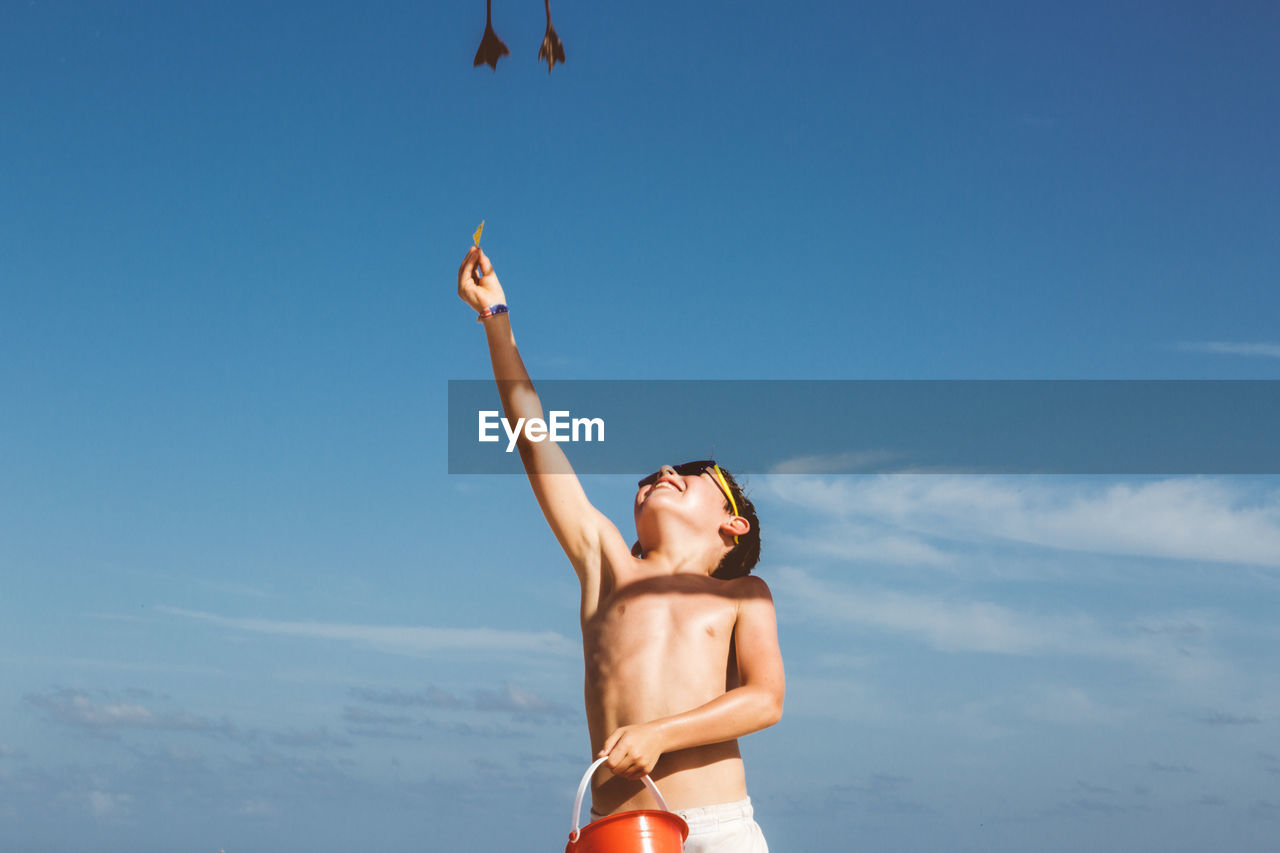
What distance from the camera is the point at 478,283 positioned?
3.68 metres

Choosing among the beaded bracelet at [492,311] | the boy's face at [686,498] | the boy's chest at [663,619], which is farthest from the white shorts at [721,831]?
the beaded bracelet at [492,311]

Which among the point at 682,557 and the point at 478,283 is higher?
the point at 478,283

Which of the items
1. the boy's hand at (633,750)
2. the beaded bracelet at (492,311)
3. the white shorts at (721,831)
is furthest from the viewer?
the beaded bracelet at (492,311)

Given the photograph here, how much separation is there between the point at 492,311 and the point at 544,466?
475 millimetres

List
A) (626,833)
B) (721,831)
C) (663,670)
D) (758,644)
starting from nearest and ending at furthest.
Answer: (626,833)
(721,831)
(663,670)
(758,644)

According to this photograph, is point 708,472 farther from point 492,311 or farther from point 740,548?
point 492,311

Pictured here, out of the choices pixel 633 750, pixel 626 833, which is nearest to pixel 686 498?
pixel 633 750

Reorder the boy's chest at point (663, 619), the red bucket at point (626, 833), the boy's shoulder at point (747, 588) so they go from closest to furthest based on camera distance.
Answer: the red bucket at point (626, 833) < the boy's chest at point (663, 619) < the boy's shoulder at point (747, 588)

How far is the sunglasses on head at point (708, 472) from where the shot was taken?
3.72m

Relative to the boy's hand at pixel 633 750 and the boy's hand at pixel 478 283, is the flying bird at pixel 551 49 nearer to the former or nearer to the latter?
the boy's hand at pixel 478 283

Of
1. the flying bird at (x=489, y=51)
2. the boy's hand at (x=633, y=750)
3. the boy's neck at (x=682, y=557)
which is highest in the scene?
the flying bird at (x=489, y=51)

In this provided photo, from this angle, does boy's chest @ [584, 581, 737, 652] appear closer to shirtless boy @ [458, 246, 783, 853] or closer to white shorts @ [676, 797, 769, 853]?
shirtless boy @ [458, 246, 783, 853]

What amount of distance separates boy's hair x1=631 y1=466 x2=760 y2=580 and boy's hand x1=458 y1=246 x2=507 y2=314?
839mm

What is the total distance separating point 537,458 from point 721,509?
1.89 ft
